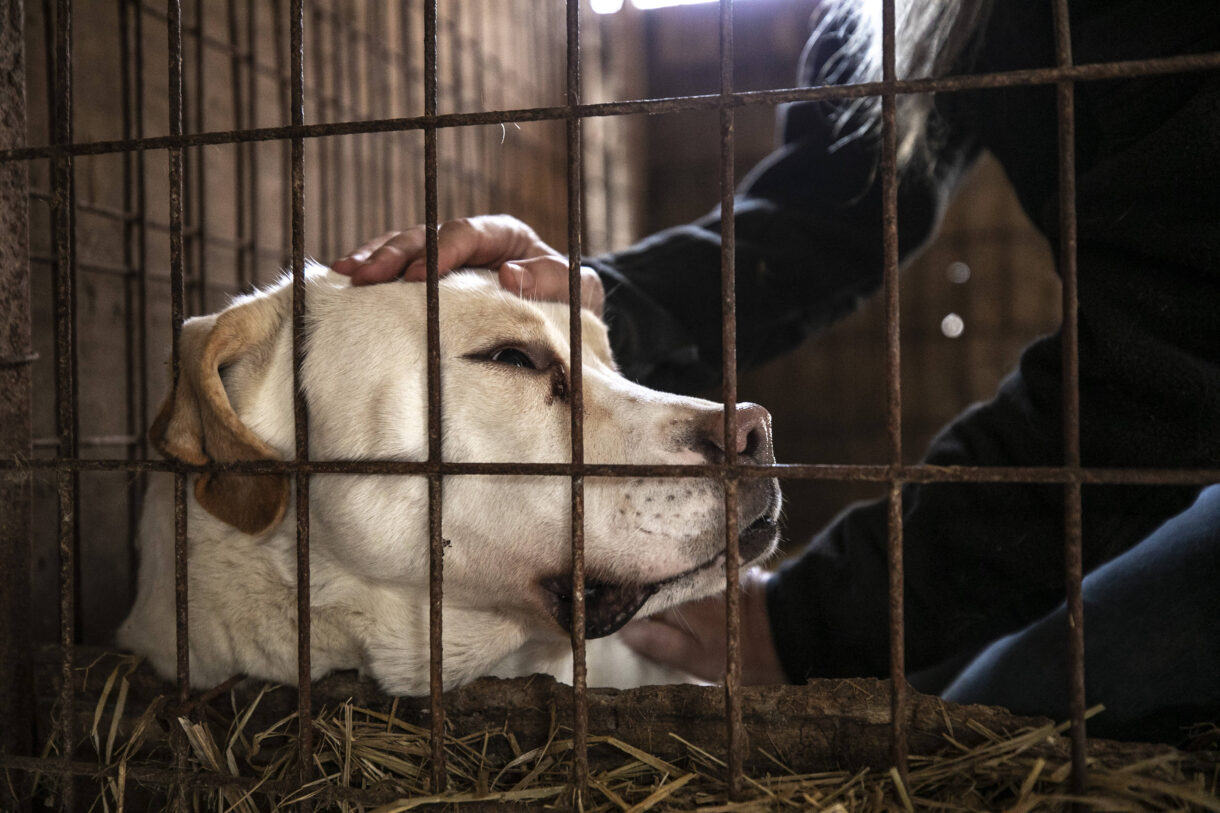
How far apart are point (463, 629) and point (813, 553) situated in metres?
0.67

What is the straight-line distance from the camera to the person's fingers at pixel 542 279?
182 centimetres

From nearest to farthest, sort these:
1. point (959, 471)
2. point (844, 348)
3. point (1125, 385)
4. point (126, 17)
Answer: point (959, 471)
point (1125, 385)
point (126, 17)
point (844, 348)

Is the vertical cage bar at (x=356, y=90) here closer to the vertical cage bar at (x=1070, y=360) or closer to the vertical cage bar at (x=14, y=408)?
the vertical cage bar at (x=14, y=408)

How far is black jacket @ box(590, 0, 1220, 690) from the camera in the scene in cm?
123

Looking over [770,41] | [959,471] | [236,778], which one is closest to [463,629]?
[236,778]

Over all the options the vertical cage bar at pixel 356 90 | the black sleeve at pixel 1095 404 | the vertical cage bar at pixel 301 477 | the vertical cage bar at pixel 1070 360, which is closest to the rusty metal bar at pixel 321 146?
the vertical cage bar at pixel 356 90

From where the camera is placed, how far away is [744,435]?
1.29m

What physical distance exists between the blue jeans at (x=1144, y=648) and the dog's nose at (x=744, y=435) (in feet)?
2.16

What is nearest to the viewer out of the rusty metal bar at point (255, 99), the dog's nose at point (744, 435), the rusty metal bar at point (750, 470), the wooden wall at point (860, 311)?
the rusty metal bar at point (750, 470)

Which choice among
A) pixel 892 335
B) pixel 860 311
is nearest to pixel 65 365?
pixel 892 335

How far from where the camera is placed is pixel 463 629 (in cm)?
159

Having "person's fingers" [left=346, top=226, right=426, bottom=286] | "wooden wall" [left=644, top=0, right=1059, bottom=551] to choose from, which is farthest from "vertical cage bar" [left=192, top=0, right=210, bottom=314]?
"wooden wall" [left=644, top=0, right=1059, bottom=551]

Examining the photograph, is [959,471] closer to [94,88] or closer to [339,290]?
[339,290]

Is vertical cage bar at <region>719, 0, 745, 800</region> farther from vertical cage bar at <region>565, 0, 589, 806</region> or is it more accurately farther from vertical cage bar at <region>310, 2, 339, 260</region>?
vertical cage bar at <region>310, 2, 339, 260</region>
